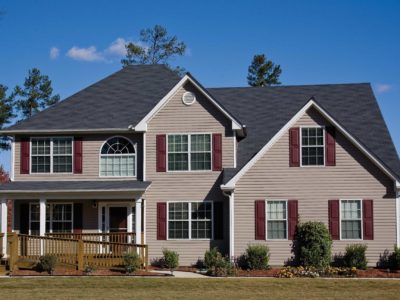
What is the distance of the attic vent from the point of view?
1092 inches

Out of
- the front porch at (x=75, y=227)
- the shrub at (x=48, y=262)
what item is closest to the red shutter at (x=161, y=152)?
the front porch at (x=75, y=227)

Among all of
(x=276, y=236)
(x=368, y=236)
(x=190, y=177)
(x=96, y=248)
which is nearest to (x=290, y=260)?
(x=276, y=236)

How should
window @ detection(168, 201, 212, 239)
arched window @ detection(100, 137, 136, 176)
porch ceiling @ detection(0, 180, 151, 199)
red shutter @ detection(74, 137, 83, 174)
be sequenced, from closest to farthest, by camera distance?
porch ceiling @ detection(0, 180, 151, 199) < window @ detection(168, 201, 212, 239) < arched window @ detection(100, 137, 136, 176) < red shutter @ detection(74, 137, 83, 174)

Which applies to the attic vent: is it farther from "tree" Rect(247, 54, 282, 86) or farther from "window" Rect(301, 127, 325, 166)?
"tree" Rect(247, 54, 282, 86)

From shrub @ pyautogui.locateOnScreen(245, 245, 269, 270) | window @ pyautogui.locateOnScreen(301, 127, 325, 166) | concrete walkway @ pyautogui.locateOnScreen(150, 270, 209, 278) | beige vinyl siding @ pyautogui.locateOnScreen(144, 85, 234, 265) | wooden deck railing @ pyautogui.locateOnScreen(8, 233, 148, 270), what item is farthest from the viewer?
beige vinyl siding @ pyautogui.locateOnScreen(144, 85, 234, 265)

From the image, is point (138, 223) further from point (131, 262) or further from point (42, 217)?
point (42, 217)

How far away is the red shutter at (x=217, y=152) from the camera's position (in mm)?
27578

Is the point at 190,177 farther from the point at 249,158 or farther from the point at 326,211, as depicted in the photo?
the point at 326,211

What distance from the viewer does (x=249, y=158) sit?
28.2 metres

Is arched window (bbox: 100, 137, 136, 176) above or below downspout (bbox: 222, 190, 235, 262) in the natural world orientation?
above

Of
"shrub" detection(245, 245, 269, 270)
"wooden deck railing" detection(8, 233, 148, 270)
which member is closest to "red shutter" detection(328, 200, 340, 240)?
"shrub" detection(245, 245, 269, 270)

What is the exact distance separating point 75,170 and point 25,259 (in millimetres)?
4422

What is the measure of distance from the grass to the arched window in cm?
632

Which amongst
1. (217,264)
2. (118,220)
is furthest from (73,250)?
(217,264)
